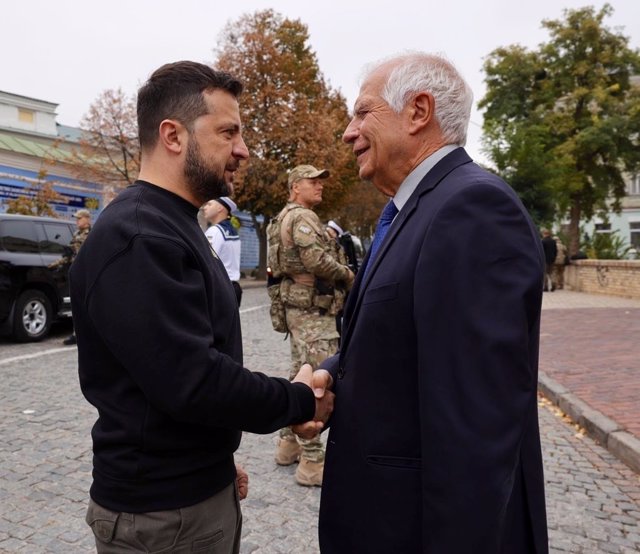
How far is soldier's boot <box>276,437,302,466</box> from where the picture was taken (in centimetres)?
471

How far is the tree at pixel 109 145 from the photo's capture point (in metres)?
25.9

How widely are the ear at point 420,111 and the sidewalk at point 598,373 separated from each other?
401 centimetres

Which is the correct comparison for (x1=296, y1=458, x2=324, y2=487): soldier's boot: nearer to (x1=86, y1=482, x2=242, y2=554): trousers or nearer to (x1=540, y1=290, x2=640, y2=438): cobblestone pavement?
(x1=86, y1=482, x2=242, y2=554): trousers

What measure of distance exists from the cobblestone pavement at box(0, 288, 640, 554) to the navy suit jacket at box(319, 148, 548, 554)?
1989 millimetres

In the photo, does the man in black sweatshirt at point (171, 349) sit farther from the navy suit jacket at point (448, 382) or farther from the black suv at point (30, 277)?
the black suv at point (30, 277)

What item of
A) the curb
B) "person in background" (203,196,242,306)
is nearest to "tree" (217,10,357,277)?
"person in background" (203,196,242,306)

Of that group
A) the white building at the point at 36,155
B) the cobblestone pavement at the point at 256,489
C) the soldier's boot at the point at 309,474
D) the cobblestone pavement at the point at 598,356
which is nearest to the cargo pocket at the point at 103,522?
the cobblestone pavement at the point at 256,489

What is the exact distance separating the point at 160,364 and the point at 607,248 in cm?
2603

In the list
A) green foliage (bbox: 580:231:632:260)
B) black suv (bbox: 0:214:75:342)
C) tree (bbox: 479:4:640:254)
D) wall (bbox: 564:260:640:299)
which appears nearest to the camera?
black suv (bbox: 0:214:75:342)

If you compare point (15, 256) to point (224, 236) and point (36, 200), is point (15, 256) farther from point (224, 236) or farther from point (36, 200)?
point (36, 200)

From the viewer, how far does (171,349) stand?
5.04ft

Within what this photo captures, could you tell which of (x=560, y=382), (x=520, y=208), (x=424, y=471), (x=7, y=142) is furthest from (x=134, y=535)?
(x=7, y=142)

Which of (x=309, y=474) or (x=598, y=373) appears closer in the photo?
(x=309, y=474)

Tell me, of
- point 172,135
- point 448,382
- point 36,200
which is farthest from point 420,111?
point 36,200
